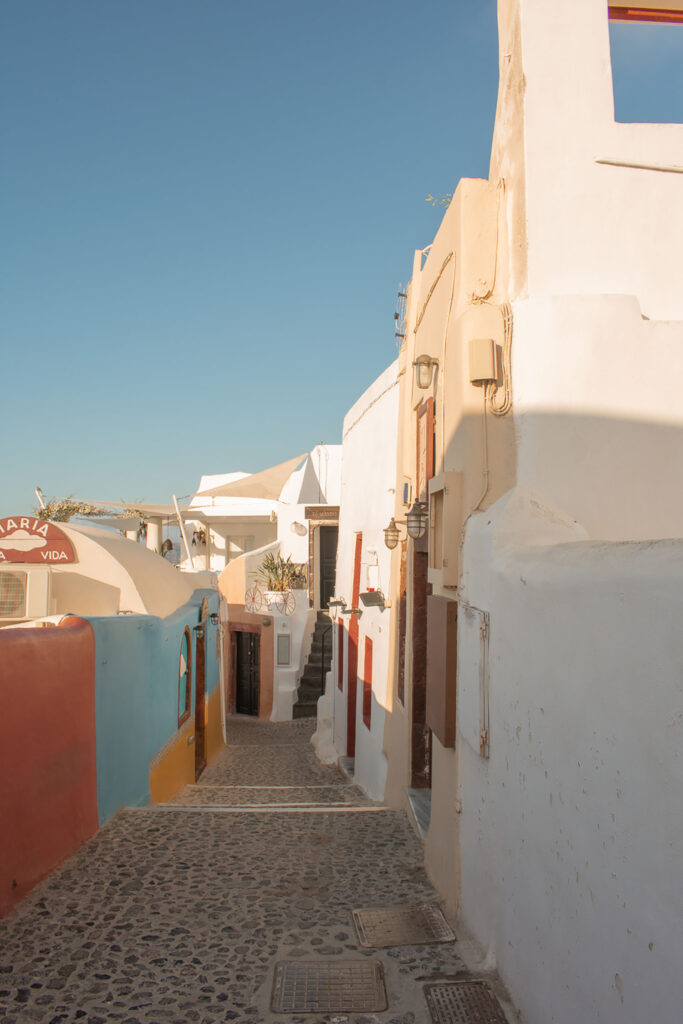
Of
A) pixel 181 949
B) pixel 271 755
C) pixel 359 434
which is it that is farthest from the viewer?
pixel 271 755

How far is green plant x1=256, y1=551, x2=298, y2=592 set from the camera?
20.0 m

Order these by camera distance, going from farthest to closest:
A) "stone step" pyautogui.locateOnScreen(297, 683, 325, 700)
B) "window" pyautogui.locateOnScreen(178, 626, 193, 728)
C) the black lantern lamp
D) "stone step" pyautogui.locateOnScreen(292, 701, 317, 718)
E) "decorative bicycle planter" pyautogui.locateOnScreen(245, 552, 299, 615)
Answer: "decorative bicycle planter" pyautogui.locateOnScreen(245, 552, 299, 615) < "stone step" pyautogui.locateOnScreen(297, 683, 325, 700) < "stone step" pyautogui.locateOnScreen(292, 701, 317, 718) < "window" pyautogui.locateOnScreen(178, 626, 193, 728) < the black lantern lamp

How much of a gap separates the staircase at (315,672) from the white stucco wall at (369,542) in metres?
3.81

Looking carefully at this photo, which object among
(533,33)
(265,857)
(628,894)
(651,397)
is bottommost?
(265,857)

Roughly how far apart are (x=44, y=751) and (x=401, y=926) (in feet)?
8.90

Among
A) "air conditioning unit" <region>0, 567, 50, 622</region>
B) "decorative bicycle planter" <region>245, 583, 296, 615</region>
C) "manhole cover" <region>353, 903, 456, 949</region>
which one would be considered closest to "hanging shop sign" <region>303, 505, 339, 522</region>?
"decorative bicycle planter" <region>245, 583, 296, 615</region>

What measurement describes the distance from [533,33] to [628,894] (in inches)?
205

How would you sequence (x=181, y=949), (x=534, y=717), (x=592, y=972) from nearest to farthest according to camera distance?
(x=592, y=972) < (x=534, y=717) < (x=181, y=949)

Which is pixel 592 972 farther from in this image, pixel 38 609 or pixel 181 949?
pixel 38 609

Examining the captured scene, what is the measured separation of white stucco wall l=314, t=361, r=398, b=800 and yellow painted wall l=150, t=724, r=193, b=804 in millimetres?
2730

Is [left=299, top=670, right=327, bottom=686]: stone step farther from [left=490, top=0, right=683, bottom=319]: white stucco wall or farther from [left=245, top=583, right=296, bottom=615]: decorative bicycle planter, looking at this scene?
[left=490, top=0, right=683, bottom=319]: white stucco wall

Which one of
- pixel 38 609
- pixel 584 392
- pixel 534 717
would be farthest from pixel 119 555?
pixel 534 717

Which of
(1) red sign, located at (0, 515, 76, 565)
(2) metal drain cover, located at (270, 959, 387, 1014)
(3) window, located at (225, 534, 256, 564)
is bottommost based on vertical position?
(2) metal drain cover, located at (270, 959, 387, 1014)

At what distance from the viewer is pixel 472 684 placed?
4086 millimetres
